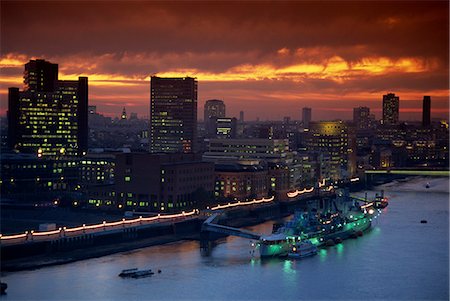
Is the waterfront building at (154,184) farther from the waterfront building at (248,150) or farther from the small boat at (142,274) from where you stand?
the waterfront building at (248,150)

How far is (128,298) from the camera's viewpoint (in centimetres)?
1694

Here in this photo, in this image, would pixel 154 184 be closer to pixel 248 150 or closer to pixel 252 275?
pixel 252 275

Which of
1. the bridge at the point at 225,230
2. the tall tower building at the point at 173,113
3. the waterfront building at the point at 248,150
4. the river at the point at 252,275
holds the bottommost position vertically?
the river at the point at 252,275

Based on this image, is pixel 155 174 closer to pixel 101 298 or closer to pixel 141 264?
pixel 141 264

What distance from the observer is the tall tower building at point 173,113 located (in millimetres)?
56688

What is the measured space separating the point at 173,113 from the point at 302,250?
1417 inches

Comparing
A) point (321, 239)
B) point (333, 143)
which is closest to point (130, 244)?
point (321, 239)

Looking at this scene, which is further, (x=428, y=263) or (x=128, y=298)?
(x=428, y=263)

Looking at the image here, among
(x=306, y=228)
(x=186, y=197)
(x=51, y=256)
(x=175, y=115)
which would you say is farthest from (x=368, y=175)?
(x=51, y=256)

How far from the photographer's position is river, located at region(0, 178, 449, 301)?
17.5 metres

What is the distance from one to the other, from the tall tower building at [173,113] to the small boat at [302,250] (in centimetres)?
3419

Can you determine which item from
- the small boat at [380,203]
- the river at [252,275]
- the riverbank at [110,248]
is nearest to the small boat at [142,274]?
the river at [252,275]

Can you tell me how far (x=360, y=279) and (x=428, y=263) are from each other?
253cm

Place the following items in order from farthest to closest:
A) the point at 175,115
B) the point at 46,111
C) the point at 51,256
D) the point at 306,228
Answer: the point at 175,115
the point at 46,111
the point at 306,228
the point at 51,256
